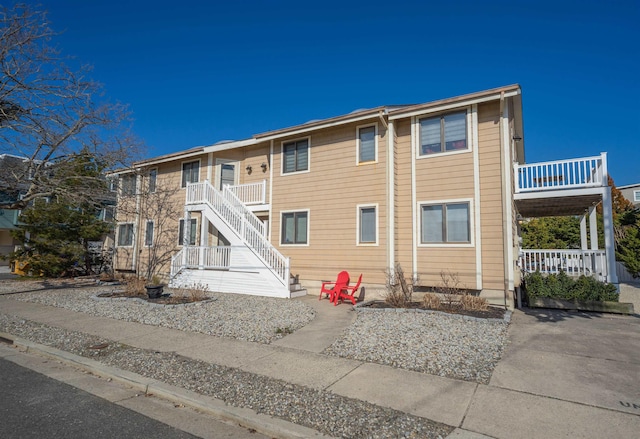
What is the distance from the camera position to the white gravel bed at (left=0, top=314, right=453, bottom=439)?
11.5 feet

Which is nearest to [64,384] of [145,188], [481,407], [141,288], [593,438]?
[481,407]

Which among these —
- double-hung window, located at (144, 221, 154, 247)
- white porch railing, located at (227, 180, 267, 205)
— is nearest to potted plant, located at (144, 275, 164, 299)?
white porch railing, located at (227, 180, 267, 205)

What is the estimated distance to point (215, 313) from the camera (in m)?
9.17

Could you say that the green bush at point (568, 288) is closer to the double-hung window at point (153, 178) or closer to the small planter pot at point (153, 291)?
the small planter pot at point (153, 291)

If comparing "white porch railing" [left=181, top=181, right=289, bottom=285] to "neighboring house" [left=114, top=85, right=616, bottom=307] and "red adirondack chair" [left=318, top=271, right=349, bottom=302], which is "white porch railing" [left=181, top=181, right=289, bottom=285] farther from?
"red adirondack chair" [left=318, top=271, right=349, bottom=302]

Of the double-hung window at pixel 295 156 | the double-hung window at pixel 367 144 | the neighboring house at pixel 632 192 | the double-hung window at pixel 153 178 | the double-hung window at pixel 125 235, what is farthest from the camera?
the neighboring house at pixel 632 192

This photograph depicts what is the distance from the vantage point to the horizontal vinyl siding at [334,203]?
12.0 metres

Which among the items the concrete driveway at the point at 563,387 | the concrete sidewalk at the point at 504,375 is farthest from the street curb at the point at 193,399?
the concrete driveway at the point at 563,387

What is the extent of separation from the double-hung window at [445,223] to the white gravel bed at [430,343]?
3.12m

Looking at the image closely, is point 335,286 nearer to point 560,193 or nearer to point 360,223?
point 360,223

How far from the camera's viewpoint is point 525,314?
30.4ft

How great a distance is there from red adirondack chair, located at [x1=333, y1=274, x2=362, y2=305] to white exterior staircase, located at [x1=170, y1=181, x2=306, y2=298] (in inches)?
67.6

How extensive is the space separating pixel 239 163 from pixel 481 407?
47.2ft

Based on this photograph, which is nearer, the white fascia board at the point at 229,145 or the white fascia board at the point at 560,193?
the white fascia board at the point at 560,193
